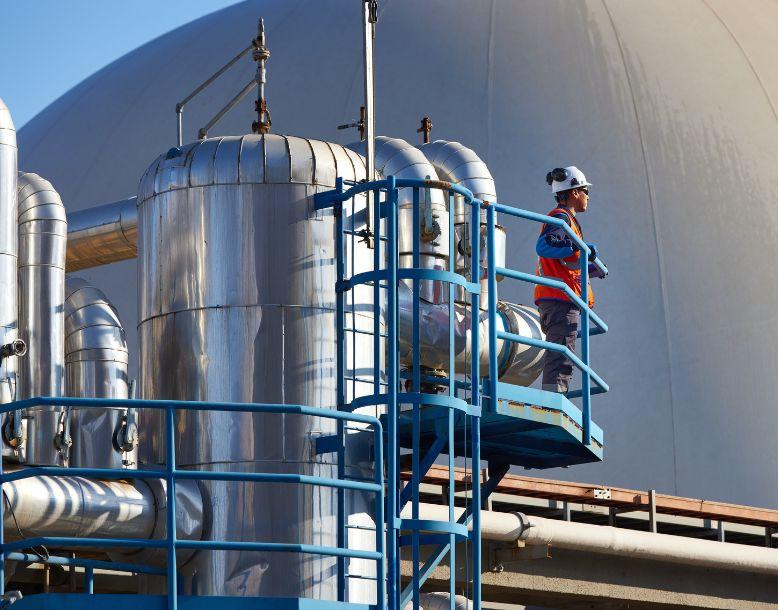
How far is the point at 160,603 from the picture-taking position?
10336mm

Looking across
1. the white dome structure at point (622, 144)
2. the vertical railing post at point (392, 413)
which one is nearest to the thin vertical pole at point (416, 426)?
the vertical railing post at point (392, 413)

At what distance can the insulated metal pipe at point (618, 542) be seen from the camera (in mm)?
16109

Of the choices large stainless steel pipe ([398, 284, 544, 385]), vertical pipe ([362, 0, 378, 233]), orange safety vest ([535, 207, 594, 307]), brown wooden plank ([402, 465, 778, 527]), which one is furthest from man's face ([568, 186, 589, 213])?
brown wooden plank ([402, 465, 778, 527])

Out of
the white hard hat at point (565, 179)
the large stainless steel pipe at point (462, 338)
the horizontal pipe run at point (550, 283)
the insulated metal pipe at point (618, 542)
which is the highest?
the white hard hat at point (565, 179)

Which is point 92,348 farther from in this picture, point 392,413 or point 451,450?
point 451,450

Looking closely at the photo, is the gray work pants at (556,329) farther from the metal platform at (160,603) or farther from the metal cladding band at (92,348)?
the metal cladding band at (92,348)

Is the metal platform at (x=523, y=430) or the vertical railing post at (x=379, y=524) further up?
the metal platform at (x=523, y=430)

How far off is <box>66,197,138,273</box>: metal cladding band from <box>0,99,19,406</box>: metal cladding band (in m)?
3.42

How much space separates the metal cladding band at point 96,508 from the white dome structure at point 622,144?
11928mm

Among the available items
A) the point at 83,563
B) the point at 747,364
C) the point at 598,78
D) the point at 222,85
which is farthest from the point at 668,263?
the point at 83,563

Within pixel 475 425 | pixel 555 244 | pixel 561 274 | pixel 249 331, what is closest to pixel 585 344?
pixel 561 274

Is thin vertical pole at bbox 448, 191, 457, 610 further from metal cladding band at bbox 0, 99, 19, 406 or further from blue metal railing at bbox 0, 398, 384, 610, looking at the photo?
metal cladding band at bbox 0, 99, 19, 406

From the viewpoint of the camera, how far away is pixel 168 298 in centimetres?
1198

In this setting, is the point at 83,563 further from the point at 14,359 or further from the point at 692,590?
the point at 692,590
